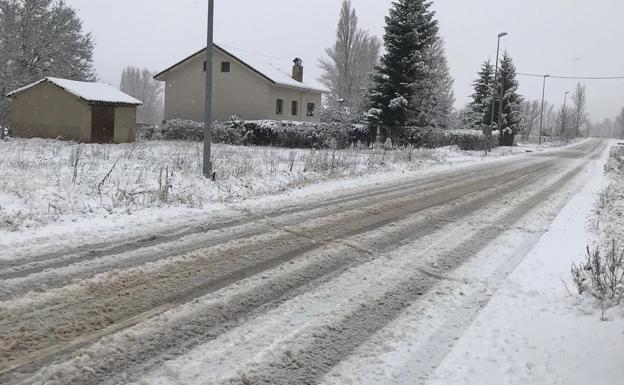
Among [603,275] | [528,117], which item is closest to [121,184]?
[603,275]

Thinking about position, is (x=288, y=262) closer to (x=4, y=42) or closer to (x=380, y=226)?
(x=380, y=226)

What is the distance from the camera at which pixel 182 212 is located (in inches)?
369

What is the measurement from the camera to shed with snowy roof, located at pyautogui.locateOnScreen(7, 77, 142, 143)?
26.2m

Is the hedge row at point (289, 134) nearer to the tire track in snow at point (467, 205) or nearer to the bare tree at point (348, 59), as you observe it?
the tire track in snow at point (467, 205)

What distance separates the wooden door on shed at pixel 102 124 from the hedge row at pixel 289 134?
15.2 feet

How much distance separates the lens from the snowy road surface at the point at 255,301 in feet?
12.3

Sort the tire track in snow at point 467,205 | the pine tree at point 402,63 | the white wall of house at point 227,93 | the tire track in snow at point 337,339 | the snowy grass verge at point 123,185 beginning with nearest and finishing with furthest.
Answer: the tire track in snow at point 337,339 → the tire track in snow at point 467,205 → the snowy grass verge at point 123,185 → the pine tree at point 402,63 → the white wall of house at point 227,93

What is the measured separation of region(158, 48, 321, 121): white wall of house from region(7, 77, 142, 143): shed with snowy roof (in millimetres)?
9048

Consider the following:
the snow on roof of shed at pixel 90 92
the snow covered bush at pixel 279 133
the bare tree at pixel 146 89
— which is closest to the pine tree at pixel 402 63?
the snow covered bush at pixel 279 133

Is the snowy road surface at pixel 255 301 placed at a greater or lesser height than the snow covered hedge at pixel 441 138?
lesser

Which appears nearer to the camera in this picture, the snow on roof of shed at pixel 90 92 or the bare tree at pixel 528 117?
the snow on roof of shed at pixel 90 92

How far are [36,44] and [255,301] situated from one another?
3666 centimetres

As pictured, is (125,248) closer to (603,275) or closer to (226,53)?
(603,275)

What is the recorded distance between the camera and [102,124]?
88.2 ft
